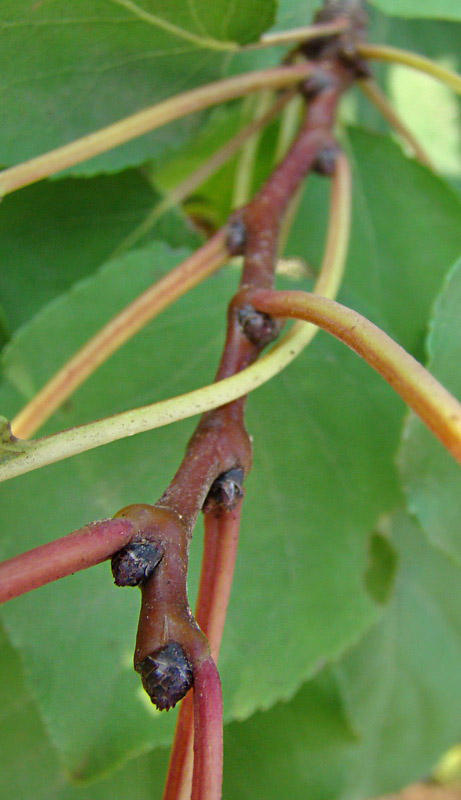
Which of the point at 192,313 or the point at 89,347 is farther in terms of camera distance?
the point at 192,313

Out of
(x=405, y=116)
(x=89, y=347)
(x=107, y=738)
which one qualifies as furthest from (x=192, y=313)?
(x=405, y=116)

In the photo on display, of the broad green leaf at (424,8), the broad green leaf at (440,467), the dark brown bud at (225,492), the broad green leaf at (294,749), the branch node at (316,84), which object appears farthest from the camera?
the broad green leaf at (294,749)

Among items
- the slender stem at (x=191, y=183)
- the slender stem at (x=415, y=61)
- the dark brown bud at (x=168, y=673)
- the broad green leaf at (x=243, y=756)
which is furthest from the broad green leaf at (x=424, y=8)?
the broad green leaf at (x=243, y=756)

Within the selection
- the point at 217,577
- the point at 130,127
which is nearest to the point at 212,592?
the point at 217,577

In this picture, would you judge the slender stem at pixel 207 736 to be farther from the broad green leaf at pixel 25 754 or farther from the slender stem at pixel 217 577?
the broad green leaf at pixel 25 754

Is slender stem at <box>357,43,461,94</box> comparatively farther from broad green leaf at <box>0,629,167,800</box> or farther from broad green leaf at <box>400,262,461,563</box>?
broad green leaf at <box>0,629,167,800</box>

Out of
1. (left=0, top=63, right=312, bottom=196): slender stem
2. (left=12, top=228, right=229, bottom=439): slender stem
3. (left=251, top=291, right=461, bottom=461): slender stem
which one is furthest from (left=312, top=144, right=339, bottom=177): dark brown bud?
(left=251, top=291, right=461, bottom=461): slender stem

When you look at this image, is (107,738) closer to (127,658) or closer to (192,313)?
(127,658)

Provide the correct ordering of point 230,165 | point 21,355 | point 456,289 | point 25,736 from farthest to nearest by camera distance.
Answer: point 230,165
point 25,736
point 21,355
point 456,289
